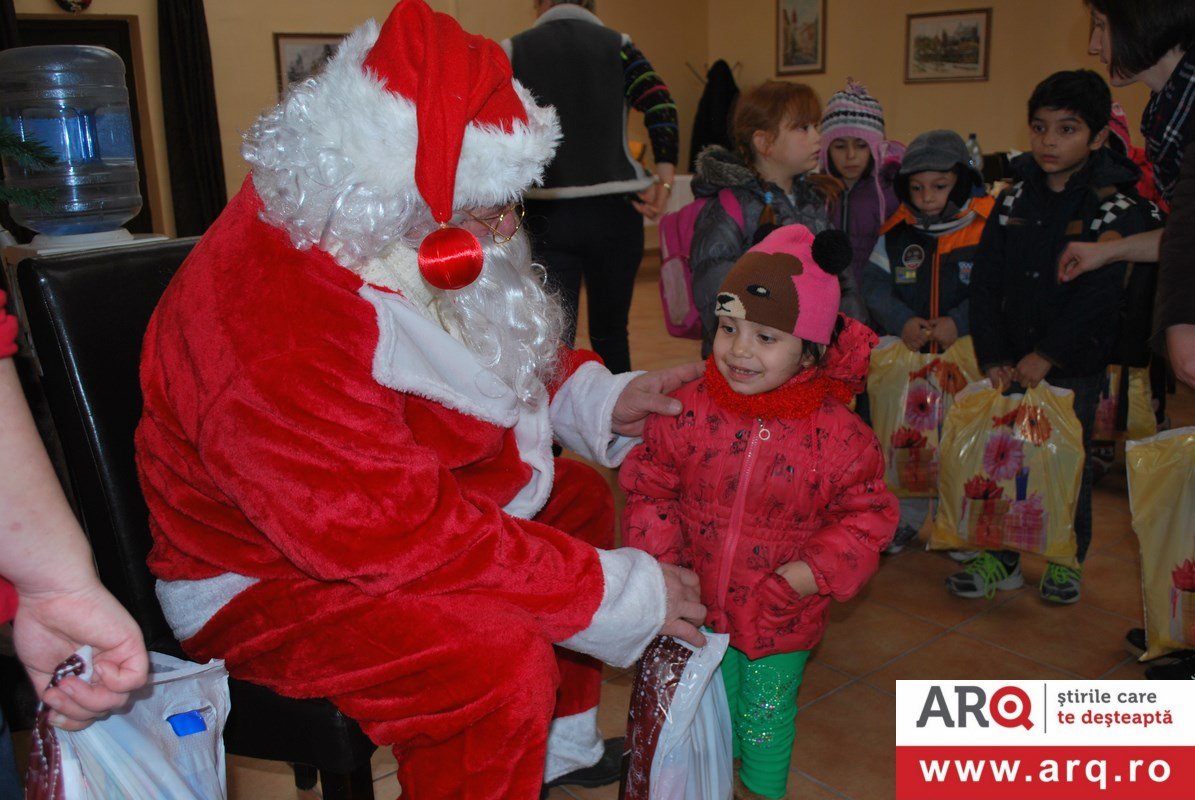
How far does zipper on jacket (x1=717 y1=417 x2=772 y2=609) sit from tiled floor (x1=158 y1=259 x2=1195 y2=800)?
1.52 feet

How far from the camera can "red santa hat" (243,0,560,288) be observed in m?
1.21

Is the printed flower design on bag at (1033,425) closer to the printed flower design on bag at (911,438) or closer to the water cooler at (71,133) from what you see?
the printed flower design on bag at (911,438)

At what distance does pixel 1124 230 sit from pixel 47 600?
2.45 metres

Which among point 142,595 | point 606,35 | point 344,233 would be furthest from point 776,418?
point 606,35

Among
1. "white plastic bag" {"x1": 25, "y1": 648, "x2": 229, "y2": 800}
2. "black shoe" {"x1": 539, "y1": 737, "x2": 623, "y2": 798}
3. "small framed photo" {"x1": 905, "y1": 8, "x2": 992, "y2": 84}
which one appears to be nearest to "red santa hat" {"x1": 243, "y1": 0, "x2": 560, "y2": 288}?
"white plastic bag" {"x1": 25, "y1": 648, "x2": 229, "y2": 800}

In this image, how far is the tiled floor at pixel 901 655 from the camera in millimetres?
1870

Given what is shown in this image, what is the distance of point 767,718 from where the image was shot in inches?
67.3

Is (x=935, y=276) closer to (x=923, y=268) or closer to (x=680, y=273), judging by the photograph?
(x=923, y=268)

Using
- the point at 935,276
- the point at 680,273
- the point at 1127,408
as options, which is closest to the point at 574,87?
the point at 680,273

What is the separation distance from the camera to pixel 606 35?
2.97 metres

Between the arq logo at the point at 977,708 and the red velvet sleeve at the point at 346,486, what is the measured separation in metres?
0.82

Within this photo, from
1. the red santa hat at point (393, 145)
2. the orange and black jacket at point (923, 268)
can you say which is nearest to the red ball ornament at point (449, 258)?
the red santa hat at point (393, 145)

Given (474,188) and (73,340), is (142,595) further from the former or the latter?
(474,188)

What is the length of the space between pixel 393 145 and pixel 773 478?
851mm
